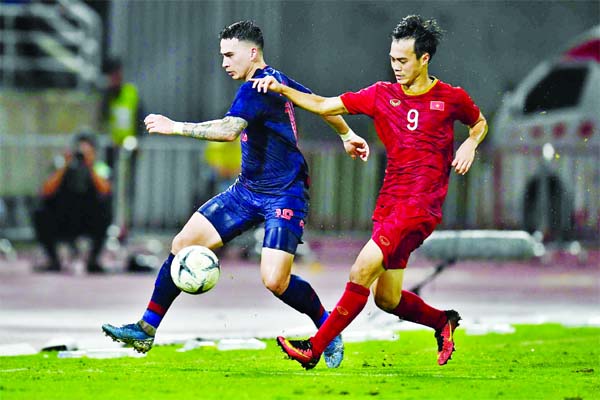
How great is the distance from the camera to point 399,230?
8.61 metres

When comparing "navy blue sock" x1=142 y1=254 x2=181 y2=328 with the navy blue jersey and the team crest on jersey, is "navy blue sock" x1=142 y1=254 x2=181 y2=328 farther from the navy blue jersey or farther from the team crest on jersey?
the team crest on jersey

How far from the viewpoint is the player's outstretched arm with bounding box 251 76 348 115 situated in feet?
28.9

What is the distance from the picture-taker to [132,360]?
981cm

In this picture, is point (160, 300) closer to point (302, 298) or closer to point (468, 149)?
point (302, 298)

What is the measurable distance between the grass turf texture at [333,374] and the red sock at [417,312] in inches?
11.4

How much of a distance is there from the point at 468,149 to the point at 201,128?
1.56m

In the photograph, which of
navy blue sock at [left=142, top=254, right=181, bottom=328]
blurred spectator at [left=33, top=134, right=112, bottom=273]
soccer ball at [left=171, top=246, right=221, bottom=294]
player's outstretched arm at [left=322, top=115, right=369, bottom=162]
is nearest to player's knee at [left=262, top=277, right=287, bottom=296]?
soccer ball at [left=171, top=246, right=221, bottom=294]

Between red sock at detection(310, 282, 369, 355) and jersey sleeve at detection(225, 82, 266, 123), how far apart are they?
117 centimetres

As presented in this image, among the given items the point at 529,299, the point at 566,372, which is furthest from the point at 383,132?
the point at 529,299

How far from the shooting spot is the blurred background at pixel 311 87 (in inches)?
819

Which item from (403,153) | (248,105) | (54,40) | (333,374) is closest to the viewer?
(403,153)

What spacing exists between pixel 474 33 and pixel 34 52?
7272mm

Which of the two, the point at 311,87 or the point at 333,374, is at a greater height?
the point at 311,87

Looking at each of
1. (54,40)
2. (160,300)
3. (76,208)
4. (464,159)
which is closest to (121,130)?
(54,40)
